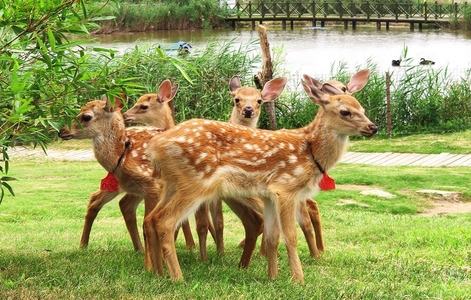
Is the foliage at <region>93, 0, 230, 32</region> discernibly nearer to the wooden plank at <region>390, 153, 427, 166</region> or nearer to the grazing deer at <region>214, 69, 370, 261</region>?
the wooden plank at <region>390, 153, 427, 166</region>

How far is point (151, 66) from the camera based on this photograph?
17.8 metres

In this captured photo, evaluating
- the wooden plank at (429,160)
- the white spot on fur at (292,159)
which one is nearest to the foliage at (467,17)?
the wooden plank at (429,160)

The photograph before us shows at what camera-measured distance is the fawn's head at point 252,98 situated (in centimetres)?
859

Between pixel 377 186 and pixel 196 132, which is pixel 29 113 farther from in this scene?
pixel 377 186

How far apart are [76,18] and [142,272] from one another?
1986 millimetres

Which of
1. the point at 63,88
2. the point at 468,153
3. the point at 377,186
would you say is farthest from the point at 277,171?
the point at 468,153

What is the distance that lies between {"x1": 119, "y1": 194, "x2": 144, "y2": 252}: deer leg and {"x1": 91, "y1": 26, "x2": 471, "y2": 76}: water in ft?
69.9

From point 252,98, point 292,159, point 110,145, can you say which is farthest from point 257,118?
point 292,159

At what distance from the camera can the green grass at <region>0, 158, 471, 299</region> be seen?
5.79 meters

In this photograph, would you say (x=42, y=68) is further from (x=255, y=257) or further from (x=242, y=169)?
(x=255, y=257)

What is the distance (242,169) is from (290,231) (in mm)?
589

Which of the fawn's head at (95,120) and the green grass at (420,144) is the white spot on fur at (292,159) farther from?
the green grass at (420,144)

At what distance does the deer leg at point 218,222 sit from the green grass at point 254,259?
0.40ft

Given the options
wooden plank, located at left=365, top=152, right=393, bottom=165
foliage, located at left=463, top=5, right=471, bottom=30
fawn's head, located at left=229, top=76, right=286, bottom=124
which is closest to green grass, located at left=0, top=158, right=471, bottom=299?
fawn's head, located at left=229, top=76, right=286, bottom=124
